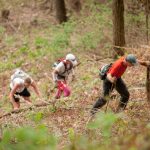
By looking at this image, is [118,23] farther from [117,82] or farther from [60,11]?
[60,11]

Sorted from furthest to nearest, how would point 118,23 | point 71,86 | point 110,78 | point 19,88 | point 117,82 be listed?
point 118,23, point 71,86, point 19,88, point 117,82, point 110,78

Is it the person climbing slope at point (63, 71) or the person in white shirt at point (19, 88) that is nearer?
the person in white shirt at point (19, 88)

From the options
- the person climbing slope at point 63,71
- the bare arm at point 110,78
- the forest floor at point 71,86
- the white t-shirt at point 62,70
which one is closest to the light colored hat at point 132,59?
the forest floor at point 71,86

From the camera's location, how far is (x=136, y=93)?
10461 mm

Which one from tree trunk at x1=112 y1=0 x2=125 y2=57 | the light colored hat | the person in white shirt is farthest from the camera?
tree trunk at x1=112 y1=0 x2=125 y2=57

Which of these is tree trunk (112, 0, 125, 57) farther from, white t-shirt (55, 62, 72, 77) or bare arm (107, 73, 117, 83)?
bare arm (107, 73, 117, 83)

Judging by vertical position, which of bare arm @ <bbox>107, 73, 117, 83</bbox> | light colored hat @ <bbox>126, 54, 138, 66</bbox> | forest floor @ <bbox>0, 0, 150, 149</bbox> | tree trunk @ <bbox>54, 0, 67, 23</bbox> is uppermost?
tree trunk @ <bbox>54, 0, 67, 23</bbox>

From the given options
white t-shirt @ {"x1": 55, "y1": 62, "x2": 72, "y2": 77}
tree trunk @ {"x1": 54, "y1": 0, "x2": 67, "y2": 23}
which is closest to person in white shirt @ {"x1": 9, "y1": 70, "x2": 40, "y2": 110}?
white t-shirt @ {"x1": 55, "y1": 62, "x2": 72, "y2": 77}

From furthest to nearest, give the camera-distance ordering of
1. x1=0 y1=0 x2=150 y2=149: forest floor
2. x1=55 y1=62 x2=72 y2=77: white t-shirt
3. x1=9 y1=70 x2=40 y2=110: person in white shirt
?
1. x1=55 y1=62 x2=72 y2=77: white t-shirt
2. x1=9 y1=70 x2=40 y2=110: person in white shirt
3. x1=0 y1=0 x2=150 y2=149: forest floor

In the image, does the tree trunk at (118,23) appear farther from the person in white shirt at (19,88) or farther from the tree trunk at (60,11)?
the tree trunk at (60,11)

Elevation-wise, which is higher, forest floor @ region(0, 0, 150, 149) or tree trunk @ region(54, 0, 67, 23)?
tree trunk @ region(54, 0, 67, 23)

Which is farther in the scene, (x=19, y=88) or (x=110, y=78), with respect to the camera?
(x=19, y=88)

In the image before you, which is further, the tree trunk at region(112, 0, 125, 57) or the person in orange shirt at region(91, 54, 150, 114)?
the tree trunk at region(112, 0, 125, 57)

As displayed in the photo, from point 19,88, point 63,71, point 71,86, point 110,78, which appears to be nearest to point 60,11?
point 71,86
